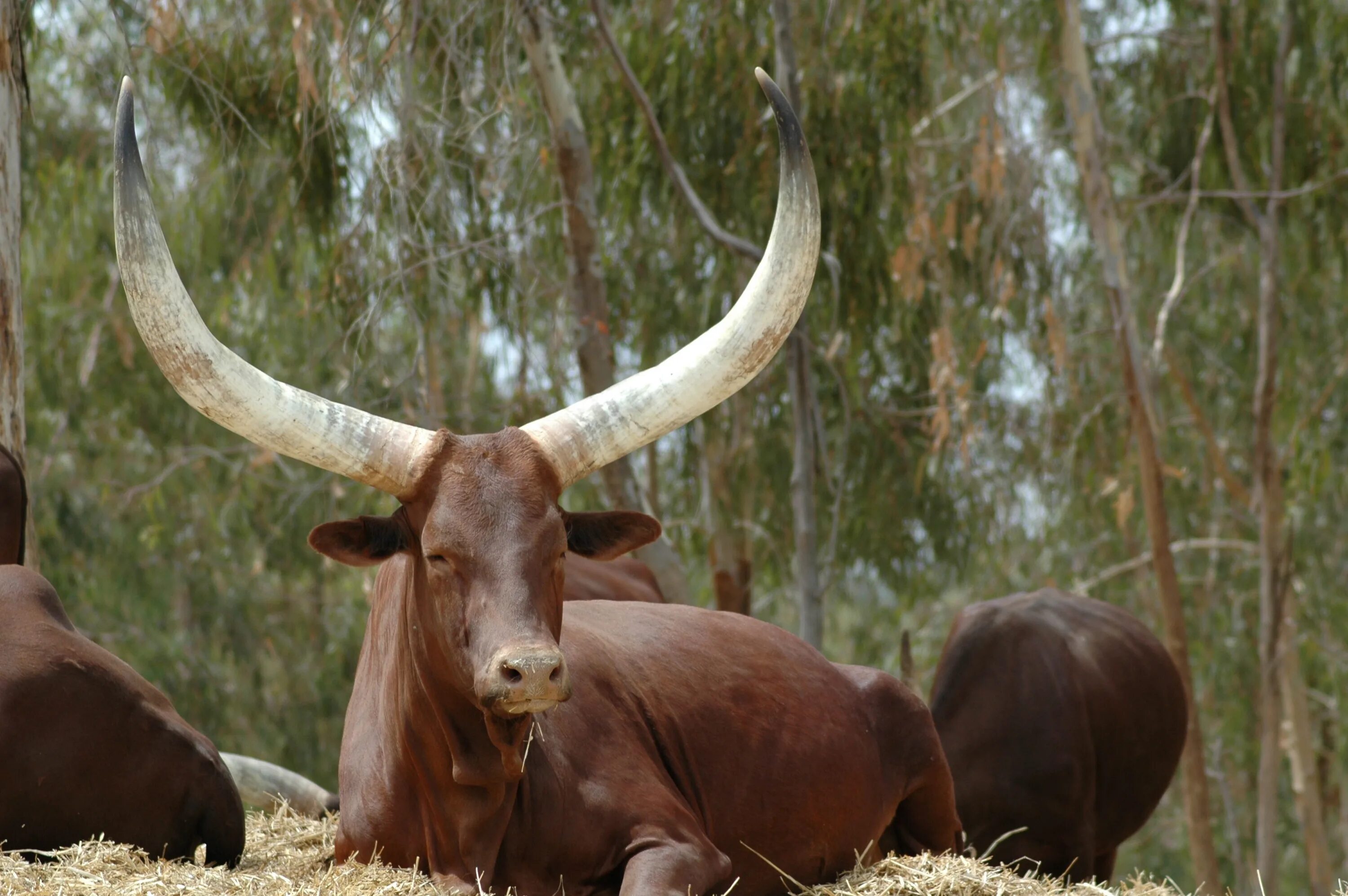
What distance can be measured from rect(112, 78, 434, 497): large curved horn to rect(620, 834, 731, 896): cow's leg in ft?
3.27

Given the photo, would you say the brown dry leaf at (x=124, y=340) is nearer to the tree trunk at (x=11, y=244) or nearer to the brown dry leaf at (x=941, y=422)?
the brown dry leaf at (x=941, y=422)

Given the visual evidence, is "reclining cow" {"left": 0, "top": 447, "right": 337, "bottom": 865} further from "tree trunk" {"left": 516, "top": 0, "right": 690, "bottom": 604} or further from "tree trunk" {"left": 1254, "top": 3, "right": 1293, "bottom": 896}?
"tree trunk" {"left": 1254, "top": 3, "right": 1293, "bottom": 896}

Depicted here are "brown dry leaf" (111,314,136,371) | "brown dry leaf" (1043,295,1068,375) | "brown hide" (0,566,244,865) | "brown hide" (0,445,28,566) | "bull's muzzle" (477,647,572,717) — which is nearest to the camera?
"bull's muzzle" (477,647,572,717)

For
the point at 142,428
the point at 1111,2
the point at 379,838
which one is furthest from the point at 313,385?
the point at 379,838

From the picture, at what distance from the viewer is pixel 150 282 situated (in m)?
3.47

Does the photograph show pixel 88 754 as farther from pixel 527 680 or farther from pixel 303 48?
pixel 303 48

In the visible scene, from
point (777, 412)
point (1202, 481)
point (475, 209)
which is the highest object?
point (475, 209)

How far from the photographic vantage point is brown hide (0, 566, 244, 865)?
14.0ft

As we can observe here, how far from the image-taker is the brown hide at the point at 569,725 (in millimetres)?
3578

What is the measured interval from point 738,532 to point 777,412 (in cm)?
156

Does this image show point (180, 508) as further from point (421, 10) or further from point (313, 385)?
point (421, 10)

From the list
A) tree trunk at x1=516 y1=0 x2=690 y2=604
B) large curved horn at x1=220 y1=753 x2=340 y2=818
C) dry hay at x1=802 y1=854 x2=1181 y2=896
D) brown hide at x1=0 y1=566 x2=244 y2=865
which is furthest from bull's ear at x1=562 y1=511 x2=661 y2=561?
tree trunk at x1=516 y1=0 x2=690 y2=604

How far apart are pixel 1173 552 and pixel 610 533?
456 inches

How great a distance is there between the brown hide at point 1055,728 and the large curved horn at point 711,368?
11.5ft
